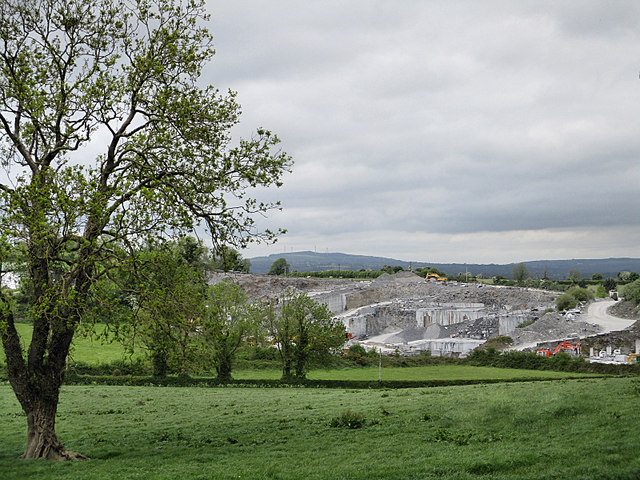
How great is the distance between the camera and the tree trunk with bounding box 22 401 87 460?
13.7 metres

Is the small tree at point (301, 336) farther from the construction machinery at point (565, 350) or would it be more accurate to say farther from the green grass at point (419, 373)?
the construction machinery at point (565, 350)

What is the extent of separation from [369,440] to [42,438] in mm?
8611

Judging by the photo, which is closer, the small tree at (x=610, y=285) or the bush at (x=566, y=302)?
the bush at (x=566, y=302)

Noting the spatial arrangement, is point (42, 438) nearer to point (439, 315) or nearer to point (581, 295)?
point (439, 315)

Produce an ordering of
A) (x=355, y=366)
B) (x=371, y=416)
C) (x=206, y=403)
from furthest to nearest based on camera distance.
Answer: (x=355, y=366), (x=206, y=403), (x=371, y=416)

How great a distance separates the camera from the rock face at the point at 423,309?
73.6m

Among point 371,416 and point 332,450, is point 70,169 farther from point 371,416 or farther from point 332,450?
point 371,416

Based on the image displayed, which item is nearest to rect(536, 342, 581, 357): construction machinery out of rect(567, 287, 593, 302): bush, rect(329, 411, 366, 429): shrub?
rect(567, 287, 593, 302): bush

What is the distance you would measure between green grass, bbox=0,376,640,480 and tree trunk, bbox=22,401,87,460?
51 cm

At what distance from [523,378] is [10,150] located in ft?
121

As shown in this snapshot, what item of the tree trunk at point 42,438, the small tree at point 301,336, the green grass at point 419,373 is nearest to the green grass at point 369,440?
the tree trunk at point 42,438

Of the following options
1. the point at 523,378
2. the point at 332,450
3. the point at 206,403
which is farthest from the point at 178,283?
the point at 523,378

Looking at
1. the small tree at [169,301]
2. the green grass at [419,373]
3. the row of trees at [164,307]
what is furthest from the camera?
the green grass at [419,373]

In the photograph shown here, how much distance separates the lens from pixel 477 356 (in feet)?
177
